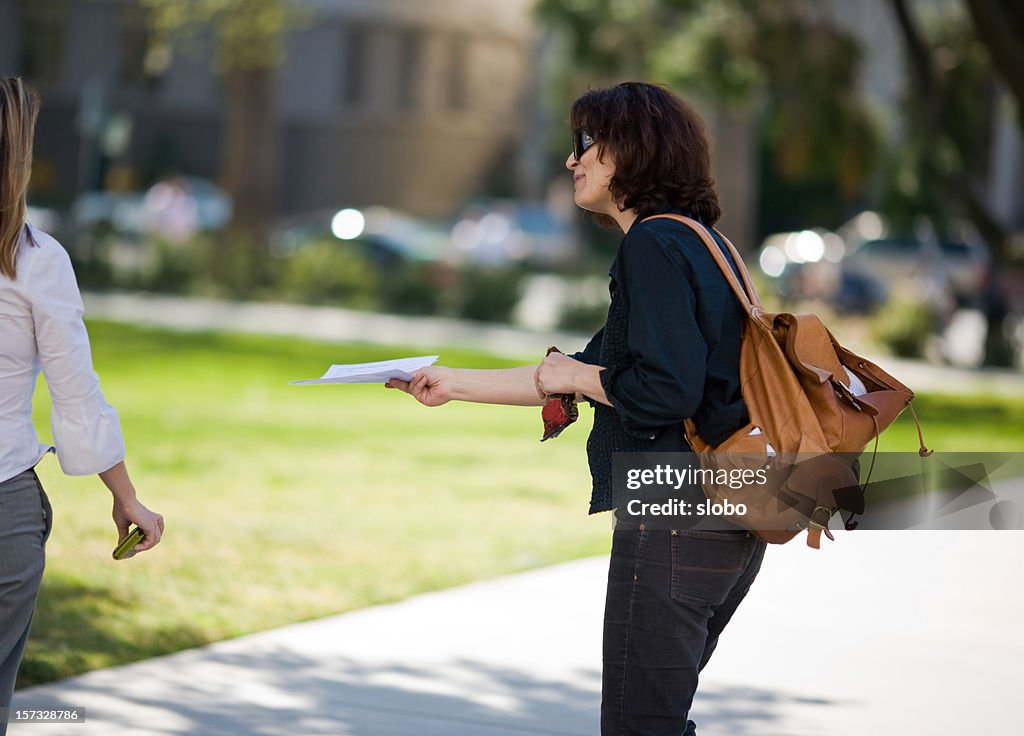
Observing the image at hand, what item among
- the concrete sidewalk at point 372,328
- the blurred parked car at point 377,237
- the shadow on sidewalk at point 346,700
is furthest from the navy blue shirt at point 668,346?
the blurred parked car at point 377,237

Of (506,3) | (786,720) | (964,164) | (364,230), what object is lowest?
(786,720)

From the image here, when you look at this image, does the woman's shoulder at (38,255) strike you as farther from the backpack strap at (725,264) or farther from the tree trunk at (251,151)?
the tree trunk at (251,151)

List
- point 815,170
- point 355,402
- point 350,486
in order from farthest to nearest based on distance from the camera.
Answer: point 815,170 → point 355,402 → point 350,486

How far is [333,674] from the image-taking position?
18.7 ft

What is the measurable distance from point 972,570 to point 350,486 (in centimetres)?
434

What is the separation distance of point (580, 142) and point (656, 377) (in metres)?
0.63

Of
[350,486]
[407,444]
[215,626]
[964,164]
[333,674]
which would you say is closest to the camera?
[333,674]

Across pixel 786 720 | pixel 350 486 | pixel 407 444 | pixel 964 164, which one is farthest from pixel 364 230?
pixel 786 720

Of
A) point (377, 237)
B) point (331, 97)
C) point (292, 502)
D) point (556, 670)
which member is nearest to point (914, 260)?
point (377, 237)

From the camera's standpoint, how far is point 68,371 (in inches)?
128

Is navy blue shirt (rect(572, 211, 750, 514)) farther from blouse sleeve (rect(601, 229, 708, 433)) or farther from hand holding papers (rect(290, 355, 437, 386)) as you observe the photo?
hand holding papers (rect(290, 355, 437, 386))

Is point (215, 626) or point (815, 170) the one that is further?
point (815, 170)

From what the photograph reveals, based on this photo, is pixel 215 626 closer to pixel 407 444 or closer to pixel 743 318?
pixel 743 318

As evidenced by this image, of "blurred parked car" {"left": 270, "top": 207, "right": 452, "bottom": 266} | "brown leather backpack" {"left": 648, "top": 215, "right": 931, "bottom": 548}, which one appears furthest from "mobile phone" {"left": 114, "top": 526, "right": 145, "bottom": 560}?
"blurred parked car" {"left": 270, "top": 207, "right": 452, "bottom": 266}
